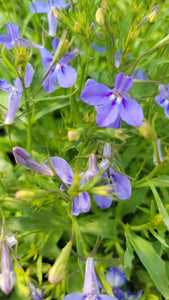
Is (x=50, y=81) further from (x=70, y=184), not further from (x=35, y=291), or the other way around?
(x=35, y=291)

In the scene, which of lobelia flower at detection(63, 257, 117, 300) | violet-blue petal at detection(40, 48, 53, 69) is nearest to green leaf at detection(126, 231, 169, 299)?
lobelia flower at detection(63, 257, 117, 300)

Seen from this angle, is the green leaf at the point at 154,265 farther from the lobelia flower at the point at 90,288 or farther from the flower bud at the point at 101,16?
the flower bud at the point at 101,16

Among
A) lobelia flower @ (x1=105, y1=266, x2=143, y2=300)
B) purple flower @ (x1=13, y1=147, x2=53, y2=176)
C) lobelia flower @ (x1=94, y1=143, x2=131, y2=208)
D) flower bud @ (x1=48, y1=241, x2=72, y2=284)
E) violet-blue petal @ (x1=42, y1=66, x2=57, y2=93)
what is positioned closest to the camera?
flower bud @ (x1=48, y1=241, x2=72, y2=284)

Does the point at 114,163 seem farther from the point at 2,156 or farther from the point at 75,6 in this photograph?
the point at 75,6

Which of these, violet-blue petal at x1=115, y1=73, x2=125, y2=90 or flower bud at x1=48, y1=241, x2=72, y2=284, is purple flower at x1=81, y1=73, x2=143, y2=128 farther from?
flower bud at x1=48, y1=241, x2=72, y2=284

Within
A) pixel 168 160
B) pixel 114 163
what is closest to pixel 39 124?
pixel 114 163

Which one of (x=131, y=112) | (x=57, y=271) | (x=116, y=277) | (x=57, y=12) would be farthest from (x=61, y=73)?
(x=116, y=277)

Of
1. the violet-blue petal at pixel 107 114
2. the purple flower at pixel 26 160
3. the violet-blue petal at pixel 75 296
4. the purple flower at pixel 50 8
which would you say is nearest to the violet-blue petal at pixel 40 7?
the purple flower at pixel 50 8

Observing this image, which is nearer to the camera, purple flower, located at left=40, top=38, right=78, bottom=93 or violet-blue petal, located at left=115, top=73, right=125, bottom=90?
violet-blue petal, located at left=115, top=73, right=125, bottom=90
